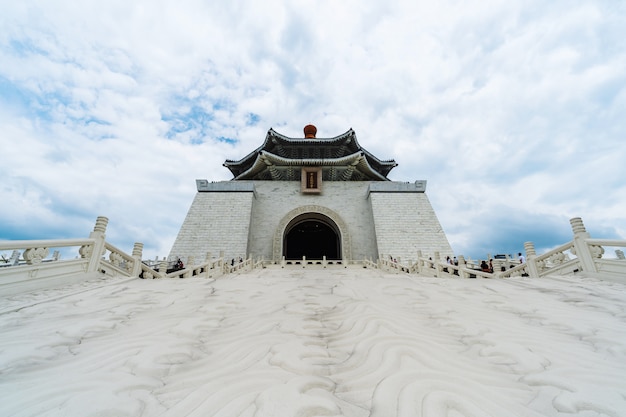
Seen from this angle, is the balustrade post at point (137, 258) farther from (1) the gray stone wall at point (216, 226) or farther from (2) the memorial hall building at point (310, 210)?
(1) the gray stone wall at point (216, 226)

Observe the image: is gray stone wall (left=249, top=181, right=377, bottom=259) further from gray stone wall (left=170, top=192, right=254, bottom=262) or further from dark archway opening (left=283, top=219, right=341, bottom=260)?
dark archway opening (left=283, top=219, right=341, bottom=260)

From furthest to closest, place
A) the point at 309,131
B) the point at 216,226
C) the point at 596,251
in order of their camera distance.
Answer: the point at 309,131, the point at 216,226, the point at 596,251

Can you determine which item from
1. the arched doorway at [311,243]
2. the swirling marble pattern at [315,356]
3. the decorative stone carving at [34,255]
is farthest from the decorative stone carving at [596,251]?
the arched doorway at [311,243]

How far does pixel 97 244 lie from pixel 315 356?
6.65m

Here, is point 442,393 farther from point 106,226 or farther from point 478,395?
point 106,226

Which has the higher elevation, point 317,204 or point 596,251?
point 317,204

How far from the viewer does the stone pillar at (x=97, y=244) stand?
608cm

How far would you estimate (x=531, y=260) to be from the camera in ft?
23.9

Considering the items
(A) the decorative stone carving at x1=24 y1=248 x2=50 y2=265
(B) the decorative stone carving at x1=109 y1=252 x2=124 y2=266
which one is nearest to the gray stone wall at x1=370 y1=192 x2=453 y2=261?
(B) the decorative stone carving at x1=109 y1=252 x2=124 y2=266

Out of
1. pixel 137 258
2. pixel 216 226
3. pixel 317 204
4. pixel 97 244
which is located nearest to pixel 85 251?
pixel 97 244

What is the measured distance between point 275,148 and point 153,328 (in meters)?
20.9

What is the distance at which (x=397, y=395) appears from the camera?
5.32ft

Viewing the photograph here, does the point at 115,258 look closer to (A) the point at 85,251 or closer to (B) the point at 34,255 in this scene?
(A) the point at 85,251

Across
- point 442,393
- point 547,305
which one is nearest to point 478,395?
point 442,393
